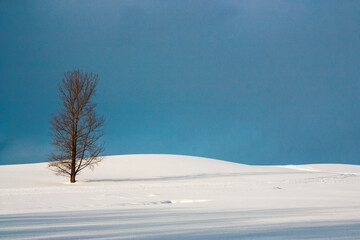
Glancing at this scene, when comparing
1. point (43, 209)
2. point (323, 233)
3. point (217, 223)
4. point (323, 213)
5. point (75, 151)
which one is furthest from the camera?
point (75, 151)

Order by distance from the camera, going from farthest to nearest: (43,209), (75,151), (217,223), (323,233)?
1. (75,151)
2. (43,209)
3. (217,223)
4. (323,233)

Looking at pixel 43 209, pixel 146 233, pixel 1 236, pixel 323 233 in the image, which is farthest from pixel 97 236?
pixel 43 209

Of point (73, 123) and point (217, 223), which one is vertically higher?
point (73, 123)

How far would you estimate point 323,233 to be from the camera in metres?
4.60

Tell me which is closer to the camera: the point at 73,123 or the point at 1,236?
the point at 1,236

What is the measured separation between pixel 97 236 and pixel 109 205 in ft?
15.4

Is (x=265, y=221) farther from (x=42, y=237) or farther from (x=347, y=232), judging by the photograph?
(x=42, y=237)

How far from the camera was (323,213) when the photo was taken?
22.2 ft

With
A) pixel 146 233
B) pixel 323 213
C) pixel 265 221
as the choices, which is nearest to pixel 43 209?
pixel 146 233

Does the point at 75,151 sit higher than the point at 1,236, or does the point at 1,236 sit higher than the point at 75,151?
the point at 75,151

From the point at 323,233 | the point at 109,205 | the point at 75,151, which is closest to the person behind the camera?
the point at 323,233

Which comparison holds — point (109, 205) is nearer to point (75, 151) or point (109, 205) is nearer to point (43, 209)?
point (43, 209)

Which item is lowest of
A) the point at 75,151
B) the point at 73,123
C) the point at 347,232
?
the point at 347,232

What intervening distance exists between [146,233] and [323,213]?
11.9ft
